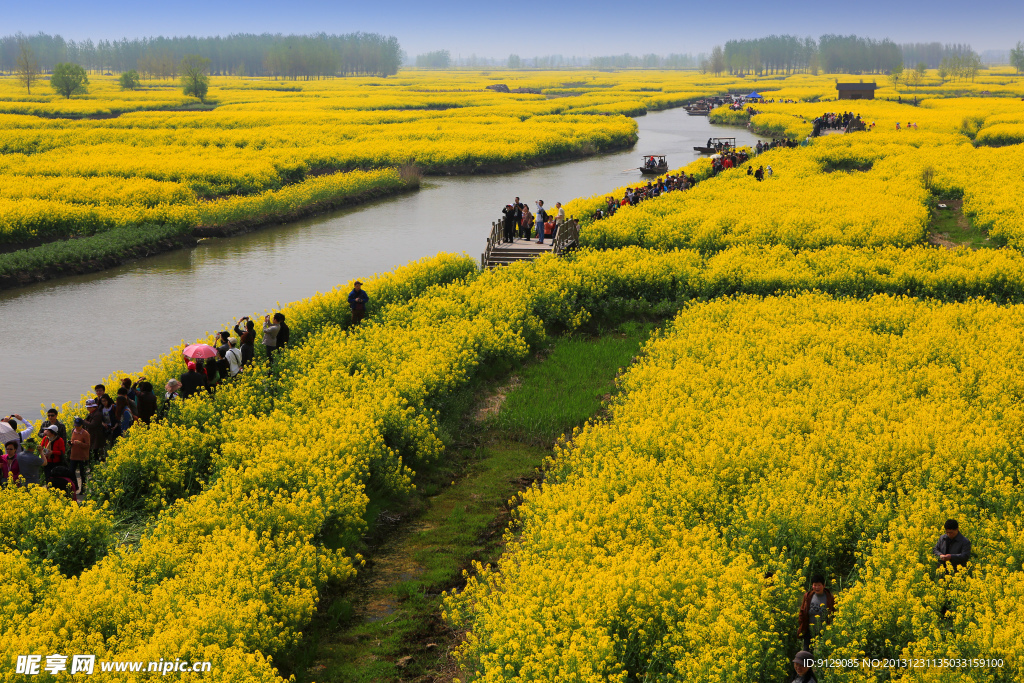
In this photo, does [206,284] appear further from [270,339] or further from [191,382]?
[191,382]

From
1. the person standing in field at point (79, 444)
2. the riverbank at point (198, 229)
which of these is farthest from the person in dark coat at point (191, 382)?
the riverbank at point (198, 229)

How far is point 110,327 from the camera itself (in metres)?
26.5

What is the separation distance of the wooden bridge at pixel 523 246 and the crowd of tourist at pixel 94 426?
1327 cm

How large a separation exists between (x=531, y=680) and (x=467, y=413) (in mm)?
10904

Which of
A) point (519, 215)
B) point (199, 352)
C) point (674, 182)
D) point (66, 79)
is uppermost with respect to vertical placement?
point (66, 79)

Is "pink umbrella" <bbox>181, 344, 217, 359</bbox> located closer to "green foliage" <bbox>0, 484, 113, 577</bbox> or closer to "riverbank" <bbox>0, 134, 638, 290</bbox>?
"green foliage" <bbox>0, 484, 113, 577</bbox>

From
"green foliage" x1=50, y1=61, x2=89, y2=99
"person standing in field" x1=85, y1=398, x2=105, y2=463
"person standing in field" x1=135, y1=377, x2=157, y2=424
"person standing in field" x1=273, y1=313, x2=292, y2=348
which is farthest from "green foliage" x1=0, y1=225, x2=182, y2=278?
"green foliage" x1=50, y1=61, x2=89, y2=99

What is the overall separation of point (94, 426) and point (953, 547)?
13.6m

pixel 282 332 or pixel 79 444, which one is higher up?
pixel 282 332

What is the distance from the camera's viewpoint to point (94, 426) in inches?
579

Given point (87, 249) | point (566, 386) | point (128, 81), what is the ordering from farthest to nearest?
point (128, 81), point (87, 249), point (566, 386)

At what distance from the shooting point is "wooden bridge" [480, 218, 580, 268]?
31.0 metres

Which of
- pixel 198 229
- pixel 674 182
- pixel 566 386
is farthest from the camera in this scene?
pixel 674 182

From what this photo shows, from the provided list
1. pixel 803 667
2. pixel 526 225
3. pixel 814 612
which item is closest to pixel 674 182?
pixel 526 225
